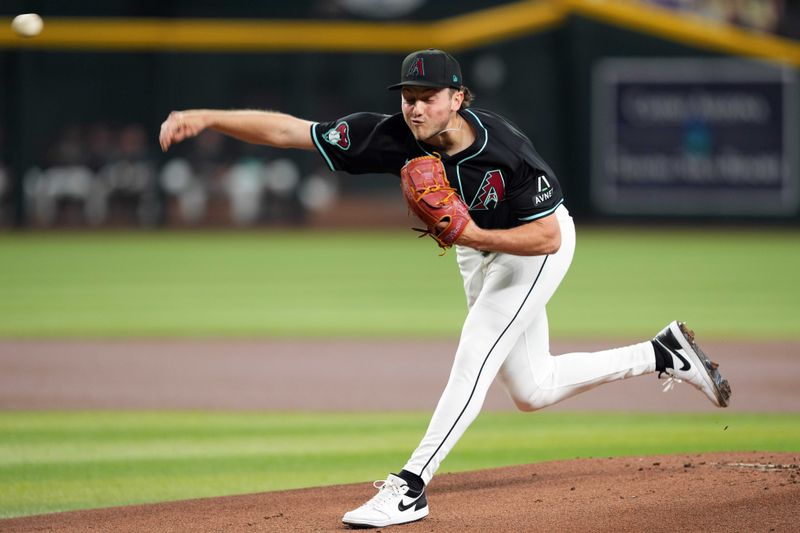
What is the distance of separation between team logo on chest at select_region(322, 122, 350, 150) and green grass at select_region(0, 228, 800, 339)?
18.5ft

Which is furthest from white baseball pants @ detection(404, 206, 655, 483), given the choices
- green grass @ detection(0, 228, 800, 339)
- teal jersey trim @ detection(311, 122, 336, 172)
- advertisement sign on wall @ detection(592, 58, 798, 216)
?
advertisement sign on wall @ detection(592, 58, 798, 216)

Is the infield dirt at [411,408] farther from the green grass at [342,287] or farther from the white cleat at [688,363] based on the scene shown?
the green grass at [342,287]

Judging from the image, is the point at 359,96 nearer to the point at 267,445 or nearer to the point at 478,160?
the point at 267,445

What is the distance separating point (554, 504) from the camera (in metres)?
4.29

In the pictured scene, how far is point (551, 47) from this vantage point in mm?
22812

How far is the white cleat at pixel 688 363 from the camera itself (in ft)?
15.8

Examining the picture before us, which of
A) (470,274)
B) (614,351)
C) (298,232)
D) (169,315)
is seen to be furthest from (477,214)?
(298,232)

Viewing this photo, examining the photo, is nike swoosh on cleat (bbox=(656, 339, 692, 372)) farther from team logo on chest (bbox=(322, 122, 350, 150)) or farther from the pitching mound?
team logo on chest (bbox=(322, 122, 350, 150))

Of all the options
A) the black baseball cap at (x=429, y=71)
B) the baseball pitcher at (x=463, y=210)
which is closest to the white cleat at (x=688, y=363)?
the baseball pitcher at (x=463, y=210)

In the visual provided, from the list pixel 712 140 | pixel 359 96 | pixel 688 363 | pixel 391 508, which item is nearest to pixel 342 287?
pixel 688 363

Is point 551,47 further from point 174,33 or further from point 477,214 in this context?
point 477,214

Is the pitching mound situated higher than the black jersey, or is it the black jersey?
the black jersey

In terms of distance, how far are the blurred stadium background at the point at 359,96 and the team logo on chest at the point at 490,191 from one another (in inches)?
701

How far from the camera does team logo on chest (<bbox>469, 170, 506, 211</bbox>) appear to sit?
13.9 ft
